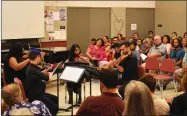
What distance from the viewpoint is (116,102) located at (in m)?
3.31

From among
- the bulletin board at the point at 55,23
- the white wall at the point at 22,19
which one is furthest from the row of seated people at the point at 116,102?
the bulletin board at the point at 55,23

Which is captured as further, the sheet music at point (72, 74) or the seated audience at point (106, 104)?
the sheet music at point (72, 74)

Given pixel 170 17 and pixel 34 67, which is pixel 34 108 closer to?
pixel 34 67

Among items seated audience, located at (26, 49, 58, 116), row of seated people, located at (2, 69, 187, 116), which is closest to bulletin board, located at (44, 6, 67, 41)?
seated audience, located at (26, 49, 58, 116)

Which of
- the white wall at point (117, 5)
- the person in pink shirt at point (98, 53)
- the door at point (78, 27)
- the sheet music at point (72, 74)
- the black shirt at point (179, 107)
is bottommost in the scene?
the black shirt at point (179, 107)

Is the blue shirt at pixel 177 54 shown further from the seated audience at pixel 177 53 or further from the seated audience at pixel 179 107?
the seated audience at pixel 179 107

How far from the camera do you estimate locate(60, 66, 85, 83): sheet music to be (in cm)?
550

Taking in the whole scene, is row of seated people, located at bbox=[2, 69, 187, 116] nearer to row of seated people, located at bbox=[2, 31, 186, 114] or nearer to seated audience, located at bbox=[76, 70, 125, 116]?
seated audience, located at bbox=[76, 70, 125, 116]

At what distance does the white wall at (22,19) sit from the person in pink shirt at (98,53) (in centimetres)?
184

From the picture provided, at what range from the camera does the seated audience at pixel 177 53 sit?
806 cm

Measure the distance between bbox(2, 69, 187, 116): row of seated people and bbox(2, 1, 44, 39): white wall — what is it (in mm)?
5886

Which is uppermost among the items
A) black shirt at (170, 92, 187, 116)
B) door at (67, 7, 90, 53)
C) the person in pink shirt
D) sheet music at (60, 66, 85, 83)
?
door at (67, 7, 90, 53)

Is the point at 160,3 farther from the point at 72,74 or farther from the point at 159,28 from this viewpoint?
the point at 72,74

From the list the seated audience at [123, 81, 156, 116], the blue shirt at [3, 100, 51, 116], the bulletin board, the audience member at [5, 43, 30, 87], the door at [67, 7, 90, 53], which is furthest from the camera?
the door at [67, 7, 90, 53]
